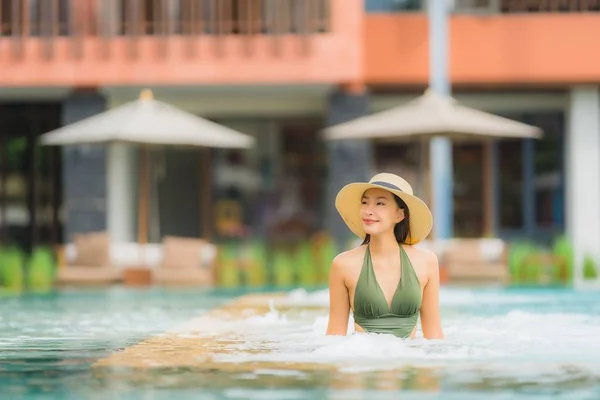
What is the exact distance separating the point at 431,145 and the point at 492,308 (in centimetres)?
730

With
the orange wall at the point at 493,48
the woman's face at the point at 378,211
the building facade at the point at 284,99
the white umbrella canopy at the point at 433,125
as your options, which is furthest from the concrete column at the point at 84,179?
the woman's face at the point at 378,211

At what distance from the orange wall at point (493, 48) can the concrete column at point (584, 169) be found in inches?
27.6

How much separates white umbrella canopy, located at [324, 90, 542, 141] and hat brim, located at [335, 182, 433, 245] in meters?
9.59

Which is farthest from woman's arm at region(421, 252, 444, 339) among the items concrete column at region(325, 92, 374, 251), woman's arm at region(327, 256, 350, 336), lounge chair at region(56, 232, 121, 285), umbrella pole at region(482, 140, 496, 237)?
umbrella pole at region(482, 140, 496, 237)

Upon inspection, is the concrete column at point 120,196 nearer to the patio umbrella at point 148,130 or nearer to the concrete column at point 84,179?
the concrete column at point 84,179

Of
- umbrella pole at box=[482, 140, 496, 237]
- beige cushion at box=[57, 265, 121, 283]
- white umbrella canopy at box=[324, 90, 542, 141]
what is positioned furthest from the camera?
umbrella pole at box=[482, 140, 496, 237]

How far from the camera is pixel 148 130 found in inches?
687

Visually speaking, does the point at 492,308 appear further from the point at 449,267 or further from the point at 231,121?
the point at 231,121

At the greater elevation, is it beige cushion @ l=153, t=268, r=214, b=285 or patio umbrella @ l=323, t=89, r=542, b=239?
patio umbrella @ l=323, t=89, r=542, b=239

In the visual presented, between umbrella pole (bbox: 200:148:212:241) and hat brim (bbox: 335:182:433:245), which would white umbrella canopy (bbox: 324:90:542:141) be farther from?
hat brim (bbox: 335:182:433:245)

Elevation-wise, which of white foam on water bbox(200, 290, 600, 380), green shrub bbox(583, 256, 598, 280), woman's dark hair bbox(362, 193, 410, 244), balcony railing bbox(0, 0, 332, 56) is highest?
balcony railing bbox(0, 0, 332, 56)

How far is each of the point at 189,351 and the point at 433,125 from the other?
925 centimetres

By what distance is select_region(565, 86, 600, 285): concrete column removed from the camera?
21656mm

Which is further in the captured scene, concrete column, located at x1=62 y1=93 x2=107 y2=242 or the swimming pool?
concrete column, located at x1=62 y1=93 x2=107 y2=242
